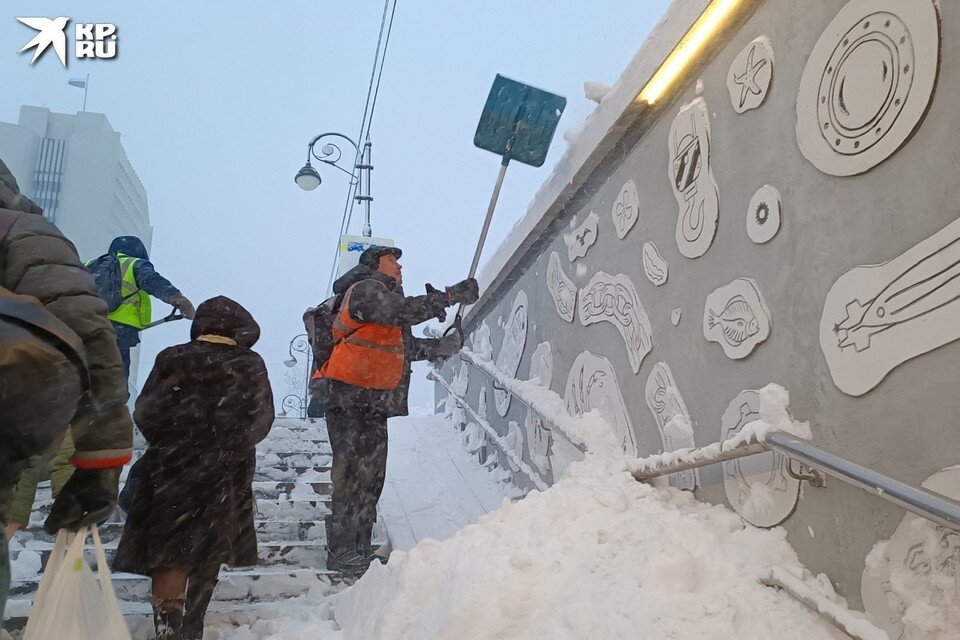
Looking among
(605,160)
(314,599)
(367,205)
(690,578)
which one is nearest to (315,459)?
(314,599)

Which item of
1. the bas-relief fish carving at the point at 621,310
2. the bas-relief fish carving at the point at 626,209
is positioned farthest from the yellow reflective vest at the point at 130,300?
the bas-relief fish carving at the point at 626,209

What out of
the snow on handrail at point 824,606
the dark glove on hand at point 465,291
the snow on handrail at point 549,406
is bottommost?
the snow on handrail at point 824,606

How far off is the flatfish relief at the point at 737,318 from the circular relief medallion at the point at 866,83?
48cm

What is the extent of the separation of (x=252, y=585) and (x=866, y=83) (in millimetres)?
3514

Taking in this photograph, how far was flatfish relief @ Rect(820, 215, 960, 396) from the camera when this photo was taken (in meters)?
1.56

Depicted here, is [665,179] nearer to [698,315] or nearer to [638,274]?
[638,274]

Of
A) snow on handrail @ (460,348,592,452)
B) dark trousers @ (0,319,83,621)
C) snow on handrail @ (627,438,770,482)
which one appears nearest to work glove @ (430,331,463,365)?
snow on handrail @ (460,348,592,452)

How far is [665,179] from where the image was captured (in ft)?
9.91

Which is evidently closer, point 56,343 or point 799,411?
point 56,343

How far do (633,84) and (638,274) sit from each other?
2.89 feet

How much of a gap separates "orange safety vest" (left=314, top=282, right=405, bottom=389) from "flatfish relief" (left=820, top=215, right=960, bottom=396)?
256cm

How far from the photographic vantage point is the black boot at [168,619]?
9.56 feet

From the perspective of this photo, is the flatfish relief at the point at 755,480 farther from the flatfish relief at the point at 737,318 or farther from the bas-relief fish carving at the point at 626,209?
the bas-relief fish carving at the point at 626,209

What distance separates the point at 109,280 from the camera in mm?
4910
